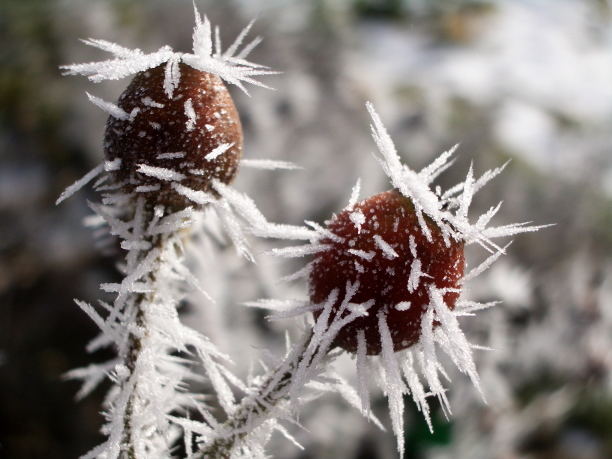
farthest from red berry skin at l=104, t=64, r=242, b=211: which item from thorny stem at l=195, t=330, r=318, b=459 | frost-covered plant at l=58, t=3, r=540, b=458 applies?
thorny stem at l=195, t=330, r=318, b=459

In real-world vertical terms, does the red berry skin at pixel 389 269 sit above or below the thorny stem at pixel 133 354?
above

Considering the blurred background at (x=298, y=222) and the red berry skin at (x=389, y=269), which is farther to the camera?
the blurred background at (x=298, y=222)

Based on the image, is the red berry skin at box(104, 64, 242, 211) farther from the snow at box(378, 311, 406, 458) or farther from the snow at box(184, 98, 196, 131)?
the snow at box(378, 311, 406, 458)

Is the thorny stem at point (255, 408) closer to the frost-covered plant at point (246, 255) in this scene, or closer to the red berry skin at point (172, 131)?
the frost-covered plant at point (246, 255)

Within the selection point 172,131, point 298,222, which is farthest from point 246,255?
point 298,222

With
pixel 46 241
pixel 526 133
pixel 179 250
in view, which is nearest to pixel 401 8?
pixel 526 133

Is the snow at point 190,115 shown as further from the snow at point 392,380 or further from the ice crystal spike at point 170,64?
the snow at point 392,380

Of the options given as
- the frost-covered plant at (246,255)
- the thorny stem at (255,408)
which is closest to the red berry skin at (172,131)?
the frost-covered plant at (246,255)
